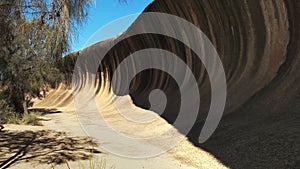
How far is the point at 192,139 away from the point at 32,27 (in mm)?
4974

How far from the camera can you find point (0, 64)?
501 inches

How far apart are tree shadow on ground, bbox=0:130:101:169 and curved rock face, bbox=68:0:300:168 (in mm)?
2784

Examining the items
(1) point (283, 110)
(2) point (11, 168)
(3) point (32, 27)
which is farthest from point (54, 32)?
(1) point (283, 110)

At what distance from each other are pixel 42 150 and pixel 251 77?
6.37m

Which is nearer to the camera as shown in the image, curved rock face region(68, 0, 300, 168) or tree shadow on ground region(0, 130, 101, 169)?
curved rock face region(68, 0, 300, 168)

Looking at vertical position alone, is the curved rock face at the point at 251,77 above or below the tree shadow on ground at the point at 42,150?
above

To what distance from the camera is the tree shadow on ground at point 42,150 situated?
5.50 meters

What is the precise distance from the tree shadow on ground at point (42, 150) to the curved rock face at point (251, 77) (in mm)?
2784

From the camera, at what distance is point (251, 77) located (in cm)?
911

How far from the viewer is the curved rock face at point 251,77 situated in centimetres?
529

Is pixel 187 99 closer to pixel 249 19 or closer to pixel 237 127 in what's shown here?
pixel 249 19

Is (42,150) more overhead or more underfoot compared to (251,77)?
more underfoot

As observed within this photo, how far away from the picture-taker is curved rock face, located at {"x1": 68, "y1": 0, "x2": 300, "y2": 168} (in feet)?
17.3

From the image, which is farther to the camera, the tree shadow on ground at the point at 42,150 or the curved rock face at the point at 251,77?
the tree shadow on ground at the point at 42,150
